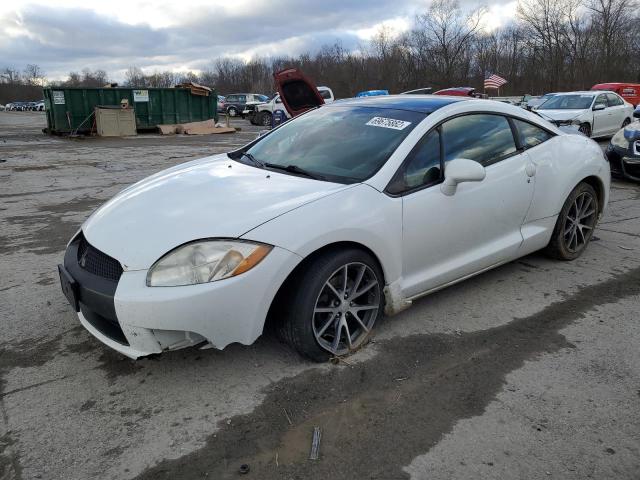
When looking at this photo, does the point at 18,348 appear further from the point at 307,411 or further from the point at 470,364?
the point at 470,364

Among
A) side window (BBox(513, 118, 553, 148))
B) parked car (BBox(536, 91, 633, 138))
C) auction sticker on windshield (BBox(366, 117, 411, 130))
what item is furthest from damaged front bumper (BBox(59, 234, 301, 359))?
parked car (BBox(536, 91, 633, 138))

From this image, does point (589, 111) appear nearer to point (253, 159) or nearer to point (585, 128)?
point (585, 128)

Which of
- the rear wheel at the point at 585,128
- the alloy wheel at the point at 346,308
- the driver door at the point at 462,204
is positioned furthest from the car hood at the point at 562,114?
the alloy wheel at the point at 346,308

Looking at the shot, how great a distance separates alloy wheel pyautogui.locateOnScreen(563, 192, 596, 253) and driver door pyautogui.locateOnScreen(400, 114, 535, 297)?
816 mm

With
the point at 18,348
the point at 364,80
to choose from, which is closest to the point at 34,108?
the point at 364,80

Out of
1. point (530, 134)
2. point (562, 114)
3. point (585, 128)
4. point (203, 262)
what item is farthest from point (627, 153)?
point (203, 262)

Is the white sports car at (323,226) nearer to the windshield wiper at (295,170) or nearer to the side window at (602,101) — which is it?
the windshield wiper at (295,170)

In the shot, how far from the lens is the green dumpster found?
21.0 m

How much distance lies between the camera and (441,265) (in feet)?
11.3

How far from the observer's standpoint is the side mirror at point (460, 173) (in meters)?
3.19

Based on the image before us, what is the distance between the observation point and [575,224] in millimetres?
4598

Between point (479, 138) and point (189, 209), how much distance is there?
2160 millimetres

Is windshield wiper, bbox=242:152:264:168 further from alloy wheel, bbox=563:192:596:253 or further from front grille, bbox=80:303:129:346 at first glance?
alloy wheel, bbox=563:192:596:253

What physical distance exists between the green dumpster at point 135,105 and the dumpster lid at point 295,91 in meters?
15.4
